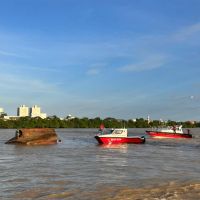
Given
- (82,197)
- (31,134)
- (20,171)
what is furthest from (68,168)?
(31,134)

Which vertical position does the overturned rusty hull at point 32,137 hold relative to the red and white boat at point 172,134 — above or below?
below

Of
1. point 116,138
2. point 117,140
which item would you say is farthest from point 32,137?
point 117,140

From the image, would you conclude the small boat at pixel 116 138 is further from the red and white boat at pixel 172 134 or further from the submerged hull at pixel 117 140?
the red and white boat at pixel 172 134

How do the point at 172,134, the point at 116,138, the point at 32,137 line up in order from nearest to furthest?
the point at 32,137 → the point at 116,138 → the point at 172,134

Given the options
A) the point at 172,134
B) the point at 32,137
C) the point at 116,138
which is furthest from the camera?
the point at 172,134

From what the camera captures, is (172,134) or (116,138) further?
(172,134)

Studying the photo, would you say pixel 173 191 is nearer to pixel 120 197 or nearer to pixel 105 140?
pixel 120 197

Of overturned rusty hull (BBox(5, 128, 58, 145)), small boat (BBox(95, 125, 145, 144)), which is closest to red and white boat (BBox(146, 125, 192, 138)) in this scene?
small boat (BBox(95, 125, 145, 144))

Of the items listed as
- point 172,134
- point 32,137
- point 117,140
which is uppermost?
point 172,134

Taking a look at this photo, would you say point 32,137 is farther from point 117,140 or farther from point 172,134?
point 172,134

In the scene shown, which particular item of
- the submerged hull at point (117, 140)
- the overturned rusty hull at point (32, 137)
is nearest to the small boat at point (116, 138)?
the submerged hull at point (117, 140)

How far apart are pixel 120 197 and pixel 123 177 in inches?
303

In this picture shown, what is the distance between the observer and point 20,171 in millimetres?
31188

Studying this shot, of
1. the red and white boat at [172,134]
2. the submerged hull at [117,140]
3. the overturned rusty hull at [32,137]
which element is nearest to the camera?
the overturned rusty hull at [32,137]
